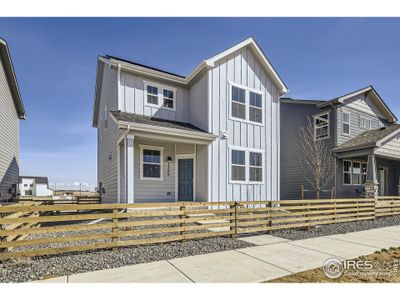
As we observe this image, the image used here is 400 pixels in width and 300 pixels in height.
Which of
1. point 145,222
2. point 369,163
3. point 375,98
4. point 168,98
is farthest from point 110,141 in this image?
point 375,98

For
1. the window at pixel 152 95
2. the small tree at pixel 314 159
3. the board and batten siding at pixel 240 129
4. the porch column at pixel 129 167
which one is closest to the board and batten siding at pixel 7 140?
the window at pixel 152 95

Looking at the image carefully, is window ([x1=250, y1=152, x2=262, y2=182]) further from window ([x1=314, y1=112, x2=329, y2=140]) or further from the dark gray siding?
window ([x1=314, y1=112, x2=329, y2=140])

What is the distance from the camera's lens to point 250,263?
4930mm

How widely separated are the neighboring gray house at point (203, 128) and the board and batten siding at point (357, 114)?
5153 mm

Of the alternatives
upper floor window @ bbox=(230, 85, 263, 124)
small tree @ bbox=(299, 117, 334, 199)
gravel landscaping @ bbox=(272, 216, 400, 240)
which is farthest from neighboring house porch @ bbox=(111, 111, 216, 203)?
small tree @ bbox=(299, 117, 334, 199)

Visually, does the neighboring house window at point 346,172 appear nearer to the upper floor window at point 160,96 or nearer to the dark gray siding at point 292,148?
the dark gray siding at point 292,148

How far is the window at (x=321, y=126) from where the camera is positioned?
16227mm

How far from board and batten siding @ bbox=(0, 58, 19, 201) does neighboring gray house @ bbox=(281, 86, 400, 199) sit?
15.8m

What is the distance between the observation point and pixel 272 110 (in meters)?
13.1

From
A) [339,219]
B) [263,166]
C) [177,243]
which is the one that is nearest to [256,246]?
[177,243]

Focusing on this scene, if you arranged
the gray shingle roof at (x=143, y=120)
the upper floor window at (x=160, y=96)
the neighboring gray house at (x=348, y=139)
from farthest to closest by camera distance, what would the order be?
the neighboring gray house at (x=348, y=139)
the upper floor window at (x=160, y=96)
the gray shingle roof at (x=143, y=120)

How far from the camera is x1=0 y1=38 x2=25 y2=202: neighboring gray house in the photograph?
12.1 metres

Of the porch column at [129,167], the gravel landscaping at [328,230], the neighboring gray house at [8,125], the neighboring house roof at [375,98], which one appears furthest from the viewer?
the neighboring house roof at [375,98]
